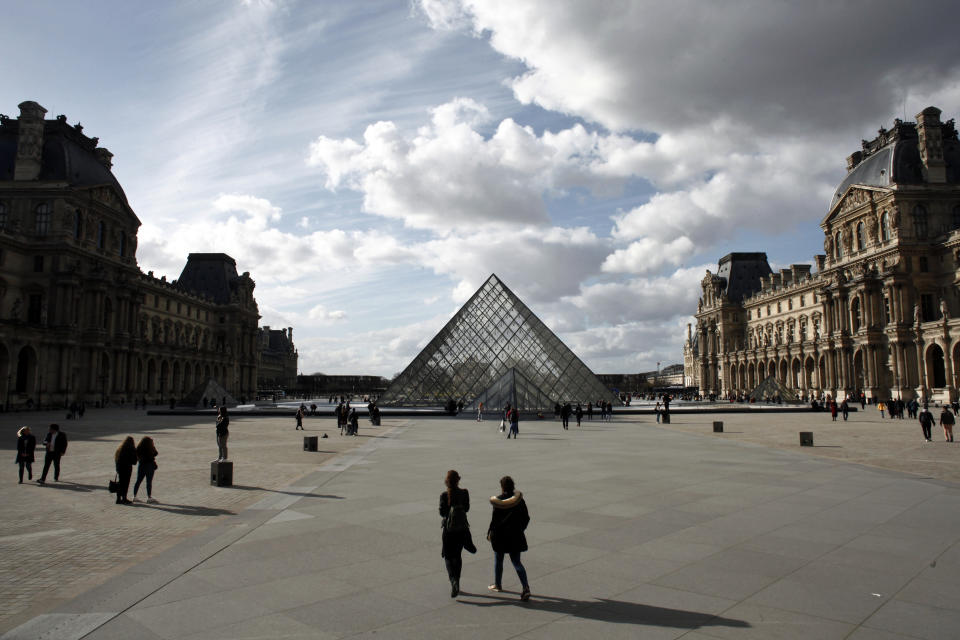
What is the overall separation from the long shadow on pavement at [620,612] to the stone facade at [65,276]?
4265 cm

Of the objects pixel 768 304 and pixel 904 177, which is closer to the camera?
pixel 904 177

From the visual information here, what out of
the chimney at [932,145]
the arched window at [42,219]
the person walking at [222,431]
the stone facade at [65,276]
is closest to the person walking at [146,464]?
the person walking at [222,431]

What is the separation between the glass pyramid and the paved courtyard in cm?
2486

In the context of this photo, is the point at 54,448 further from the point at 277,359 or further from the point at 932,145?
the point at 277,359

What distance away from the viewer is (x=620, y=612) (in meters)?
4.40

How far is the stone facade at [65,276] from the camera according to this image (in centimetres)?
4078

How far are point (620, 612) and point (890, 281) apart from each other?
175 ft

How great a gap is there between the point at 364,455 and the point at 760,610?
11.5 metres

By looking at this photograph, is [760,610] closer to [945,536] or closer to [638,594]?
[638,594]

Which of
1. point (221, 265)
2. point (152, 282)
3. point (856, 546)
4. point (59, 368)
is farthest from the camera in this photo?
point (221, 265)

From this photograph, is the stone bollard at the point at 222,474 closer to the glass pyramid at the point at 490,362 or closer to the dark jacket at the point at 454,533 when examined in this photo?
the dark jacket at the point at 454,533

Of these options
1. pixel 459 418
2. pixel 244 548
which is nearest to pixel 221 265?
pixel 459 418

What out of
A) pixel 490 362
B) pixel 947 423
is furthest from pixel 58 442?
pixel 490 362

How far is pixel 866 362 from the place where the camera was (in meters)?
49.7
